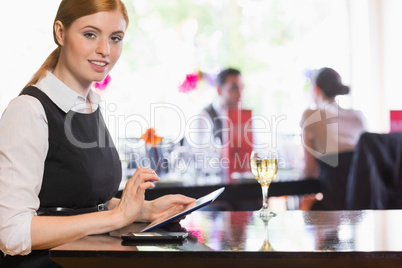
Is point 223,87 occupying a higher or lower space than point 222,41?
lower

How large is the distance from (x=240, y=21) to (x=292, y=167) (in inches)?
108

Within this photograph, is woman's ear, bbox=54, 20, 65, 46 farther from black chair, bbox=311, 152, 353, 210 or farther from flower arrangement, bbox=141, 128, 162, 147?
black chair, bbox=311, 152, 353, 210

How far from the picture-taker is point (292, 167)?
4.77 metres

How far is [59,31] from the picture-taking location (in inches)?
64.1

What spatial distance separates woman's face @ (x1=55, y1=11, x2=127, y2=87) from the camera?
157 centimetres

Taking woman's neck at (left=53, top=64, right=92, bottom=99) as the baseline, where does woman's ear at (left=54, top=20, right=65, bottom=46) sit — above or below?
above

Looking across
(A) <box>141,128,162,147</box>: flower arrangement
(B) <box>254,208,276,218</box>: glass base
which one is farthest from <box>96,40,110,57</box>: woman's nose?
(A) <box>141,128,162,147</box>: flower arrangement

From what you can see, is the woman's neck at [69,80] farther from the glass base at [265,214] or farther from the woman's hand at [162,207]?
the glass base at [265,214]


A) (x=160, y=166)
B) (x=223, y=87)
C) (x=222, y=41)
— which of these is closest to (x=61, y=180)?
(x=160, y=166)

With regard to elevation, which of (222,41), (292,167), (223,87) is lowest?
(292,167)

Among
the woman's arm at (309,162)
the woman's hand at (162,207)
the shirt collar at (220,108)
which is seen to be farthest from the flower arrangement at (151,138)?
the woman's hand at (162,207)

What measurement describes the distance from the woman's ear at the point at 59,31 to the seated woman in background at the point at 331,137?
2.84m

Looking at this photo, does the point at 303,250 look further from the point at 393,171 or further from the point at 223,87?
the point at 223,87

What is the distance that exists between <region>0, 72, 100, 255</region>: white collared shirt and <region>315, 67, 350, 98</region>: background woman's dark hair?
118 inches
